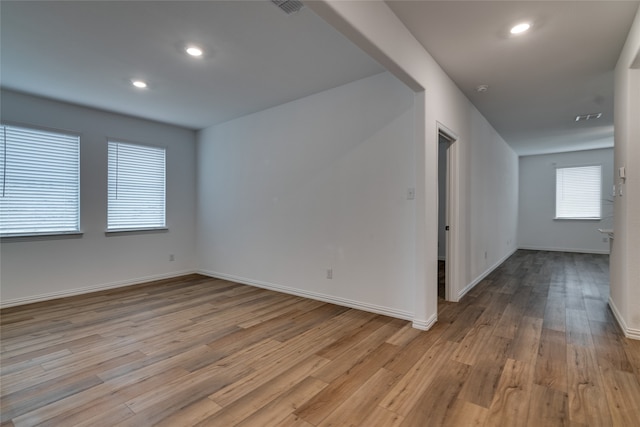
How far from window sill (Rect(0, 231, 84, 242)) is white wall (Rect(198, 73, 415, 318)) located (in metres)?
1.91

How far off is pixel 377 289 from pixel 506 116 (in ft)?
11.8

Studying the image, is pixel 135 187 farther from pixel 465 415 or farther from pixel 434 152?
pixel 465 415

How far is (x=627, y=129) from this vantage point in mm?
2666

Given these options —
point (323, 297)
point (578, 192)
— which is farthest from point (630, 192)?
point (578, 192)

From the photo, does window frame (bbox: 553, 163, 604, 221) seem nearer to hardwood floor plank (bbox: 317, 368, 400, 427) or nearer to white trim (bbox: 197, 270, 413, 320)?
white trim (bbox: 197, 270, 413, 320)

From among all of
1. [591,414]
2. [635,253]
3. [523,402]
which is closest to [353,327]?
[523,402]

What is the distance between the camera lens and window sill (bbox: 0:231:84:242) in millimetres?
3721

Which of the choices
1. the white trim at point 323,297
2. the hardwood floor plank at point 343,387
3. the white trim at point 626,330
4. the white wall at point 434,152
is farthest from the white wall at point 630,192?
the hardwood floor plank at point 343,387

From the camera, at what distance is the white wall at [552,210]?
7.31 meters

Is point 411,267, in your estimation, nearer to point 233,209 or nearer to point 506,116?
→ point 233,209

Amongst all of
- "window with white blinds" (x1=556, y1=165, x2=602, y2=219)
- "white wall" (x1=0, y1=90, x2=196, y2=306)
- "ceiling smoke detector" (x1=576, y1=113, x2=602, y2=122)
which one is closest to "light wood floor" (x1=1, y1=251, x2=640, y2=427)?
"white wall" (x1=0, y1=90, x2=196, y2=306)

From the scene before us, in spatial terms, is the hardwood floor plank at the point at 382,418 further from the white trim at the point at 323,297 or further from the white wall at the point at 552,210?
the white wall at the point at 552,210

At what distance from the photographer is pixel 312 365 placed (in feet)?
7.43

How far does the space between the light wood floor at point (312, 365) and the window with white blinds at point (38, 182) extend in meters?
1.07
